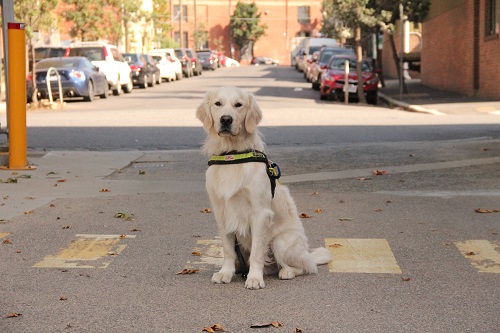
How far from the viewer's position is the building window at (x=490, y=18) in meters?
31.8

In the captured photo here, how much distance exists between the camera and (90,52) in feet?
128

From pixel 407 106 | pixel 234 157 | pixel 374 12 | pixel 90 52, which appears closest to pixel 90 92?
pixel 90 52

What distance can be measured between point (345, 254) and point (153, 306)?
2304mm

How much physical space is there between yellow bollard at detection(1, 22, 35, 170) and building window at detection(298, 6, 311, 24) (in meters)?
115

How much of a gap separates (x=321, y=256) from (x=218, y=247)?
3.67 ft

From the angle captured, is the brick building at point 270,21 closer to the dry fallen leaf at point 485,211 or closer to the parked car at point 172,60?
the parked car at point 172,60

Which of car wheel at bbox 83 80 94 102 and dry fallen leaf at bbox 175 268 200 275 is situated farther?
car wheel at bbox 83 80 94 102

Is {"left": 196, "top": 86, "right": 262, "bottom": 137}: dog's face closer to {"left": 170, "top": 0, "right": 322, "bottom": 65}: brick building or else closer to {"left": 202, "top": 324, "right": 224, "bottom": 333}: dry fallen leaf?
{"left": 202, "top": 324, "right": 224, "bottom": 333}: dry fallen leaf

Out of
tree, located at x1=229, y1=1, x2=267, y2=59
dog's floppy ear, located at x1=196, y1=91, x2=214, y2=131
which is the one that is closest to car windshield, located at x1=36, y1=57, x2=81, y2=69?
dog's floppy ear, located at x1=196, y1=91, x2=214, y2=131

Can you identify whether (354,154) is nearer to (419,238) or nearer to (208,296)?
(419,238)

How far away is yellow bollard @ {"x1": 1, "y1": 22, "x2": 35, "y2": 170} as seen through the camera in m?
13.8

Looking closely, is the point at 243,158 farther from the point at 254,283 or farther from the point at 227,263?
the point at 254,283

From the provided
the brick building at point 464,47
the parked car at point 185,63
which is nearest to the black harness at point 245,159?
the brick building at point 464,47

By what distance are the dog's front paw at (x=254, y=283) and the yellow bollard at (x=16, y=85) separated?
25.8 ft
